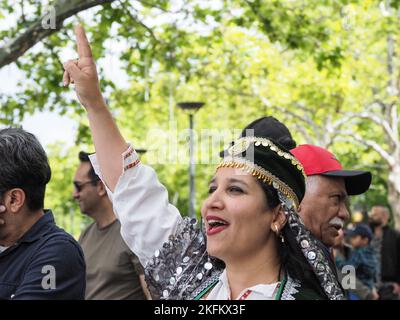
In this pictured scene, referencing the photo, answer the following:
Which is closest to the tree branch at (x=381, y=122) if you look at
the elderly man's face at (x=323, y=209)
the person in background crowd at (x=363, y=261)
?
the person in background crowd at (x=363, y=261)

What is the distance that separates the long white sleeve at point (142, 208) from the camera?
282 centimetres

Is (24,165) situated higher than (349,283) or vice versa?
(24,165)

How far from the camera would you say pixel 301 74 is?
69.8 feet

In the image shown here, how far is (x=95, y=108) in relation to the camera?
2.73 m

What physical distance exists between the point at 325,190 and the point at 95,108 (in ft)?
4.42

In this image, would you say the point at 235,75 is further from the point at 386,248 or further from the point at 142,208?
the point at 142,208

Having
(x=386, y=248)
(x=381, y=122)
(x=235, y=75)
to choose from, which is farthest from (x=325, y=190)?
(x=381, y=122)

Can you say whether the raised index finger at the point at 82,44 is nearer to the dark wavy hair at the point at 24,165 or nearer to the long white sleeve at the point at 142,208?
the long white sleeve at the point at 142,208

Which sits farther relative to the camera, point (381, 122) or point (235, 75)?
point (381, 122)

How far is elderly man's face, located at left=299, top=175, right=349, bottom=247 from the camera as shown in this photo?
11.8ft

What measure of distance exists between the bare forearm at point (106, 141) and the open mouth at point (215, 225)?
42 cm

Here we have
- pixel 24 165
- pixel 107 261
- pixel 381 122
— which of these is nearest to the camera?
pixel 24 165
